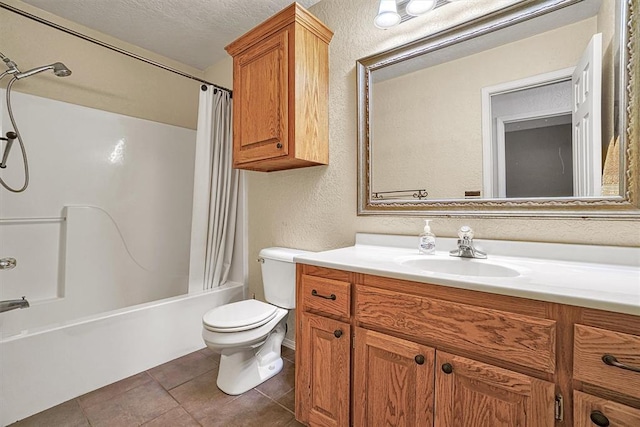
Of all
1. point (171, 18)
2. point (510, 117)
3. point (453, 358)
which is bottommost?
point (453, 358)

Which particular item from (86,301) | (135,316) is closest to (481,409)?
(135,316)

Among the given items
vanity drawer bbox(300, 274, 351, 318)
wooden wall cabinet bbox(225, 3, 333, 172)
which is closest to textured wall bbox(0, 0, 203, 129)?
wooden wall cabinet bbox(225, 3, 333, 172)

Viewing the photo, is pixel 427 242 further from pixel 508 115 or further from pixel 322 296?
pixel 508 115

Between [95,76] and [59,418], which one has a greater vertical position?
[95,76]

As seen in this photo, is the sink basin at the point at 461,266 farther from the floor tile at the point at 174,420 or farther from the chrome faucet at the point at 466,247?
the floor tile at the point at 174,420

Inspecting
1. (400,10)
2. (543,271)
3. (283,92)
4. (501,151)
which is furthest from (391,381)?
(400,10)

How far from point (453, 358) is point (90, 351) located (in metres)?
1.84

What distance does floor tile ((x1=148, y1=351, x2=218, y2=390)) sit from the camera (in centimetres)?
168

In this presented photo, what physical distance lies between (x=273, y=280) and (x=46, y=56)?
225cm

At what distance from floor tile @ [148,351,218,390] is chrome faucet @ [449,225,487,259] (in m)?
1.66

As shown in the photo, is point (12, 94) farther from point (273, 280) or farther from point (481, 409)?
point (481, 409)

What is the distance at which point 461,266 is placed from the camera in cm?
121

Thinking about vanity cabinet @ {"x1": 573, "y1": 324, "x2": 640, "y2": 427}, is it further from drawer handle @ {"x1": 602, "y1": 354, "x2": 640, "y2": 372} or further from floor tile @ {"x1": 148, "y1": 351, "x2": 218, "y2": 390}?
floor tile @ {"x1": 148, "y1": 351, "x2": 218, "y2": 390}

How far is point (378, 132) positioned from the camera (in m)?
1.60
